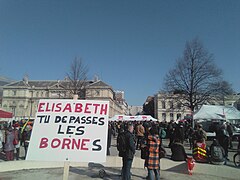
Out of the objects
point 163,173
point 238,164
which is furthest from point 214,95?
point 163,173

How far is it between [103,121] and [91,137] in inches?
14.0

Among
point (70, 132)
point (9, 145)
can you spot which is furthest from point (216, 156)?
point (9, 145)

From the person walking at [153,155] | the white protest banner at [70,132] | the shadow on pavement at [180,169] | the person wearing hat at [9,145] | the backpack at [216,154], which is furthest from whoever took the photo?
the person wearing hat at [9,145]

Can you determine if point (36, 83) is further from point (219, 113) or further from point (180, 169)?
point (180, 169)

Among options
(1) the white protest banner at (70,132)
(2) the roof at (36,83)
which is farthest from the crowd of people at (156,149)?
(2) the roof at (36,83)

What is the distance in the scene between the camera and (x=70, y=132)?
3.10m

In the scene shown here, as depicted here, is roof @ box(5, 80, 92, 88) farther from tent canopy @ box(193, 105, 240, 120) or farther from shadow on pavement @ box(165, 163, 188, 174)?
shadow on pavement @ box(165, 163, 188, 174)

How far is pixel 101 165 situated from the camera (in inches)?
329

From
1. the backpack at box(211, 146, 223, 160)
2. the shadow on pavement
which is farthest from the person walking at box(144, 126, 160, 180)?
the backpack at box(211, 146, 223, 160)

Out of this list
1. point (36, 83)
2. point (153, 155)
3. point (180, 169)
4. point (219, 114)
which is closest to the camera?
point (153, 155)

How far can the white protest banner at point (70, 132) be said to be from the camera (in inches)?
115

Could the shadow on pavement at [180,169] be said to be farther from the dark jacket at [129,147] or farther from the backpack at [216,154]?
the dark jacket at [129,147]

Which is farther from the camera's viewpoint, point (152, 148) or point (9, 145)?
point (9, 145)

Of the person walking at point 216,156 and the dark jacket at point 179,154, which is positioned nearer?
the person walking at point 216,156
